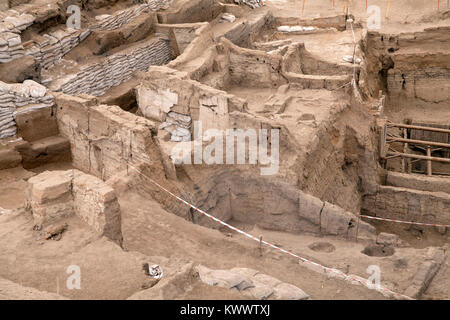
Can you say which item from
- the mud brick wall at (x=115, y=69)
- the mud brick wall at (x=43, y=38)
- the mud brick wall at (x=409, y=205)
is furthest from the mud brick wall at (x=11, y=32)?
the mud brick wall at (x=409, y=205)

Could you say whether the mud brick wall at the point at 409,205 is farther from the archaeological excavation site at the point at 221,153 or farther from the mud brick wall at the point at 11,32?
the mud brick wall at the point at 11,32

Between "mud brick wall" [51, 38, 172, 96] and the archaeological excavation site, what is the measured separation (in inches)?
1.9

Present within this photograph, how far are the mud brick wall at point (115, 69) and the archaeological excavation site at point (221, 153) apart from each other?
0.16 ft

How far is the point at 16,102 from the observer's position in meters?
13.0

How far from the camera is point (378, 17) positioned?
19875 millimetres

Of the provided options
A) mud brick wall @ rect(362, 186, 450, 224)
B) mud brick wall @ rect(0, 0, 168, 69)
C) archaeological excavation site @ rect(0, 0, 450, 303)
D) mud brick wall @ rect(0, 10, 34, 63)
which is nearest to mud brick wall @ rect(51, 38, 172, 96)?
archaeological excavation site @ rect(0, 0, 450, 303)

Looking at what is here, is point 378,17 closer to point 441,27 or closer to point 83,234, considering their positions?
point 441,27

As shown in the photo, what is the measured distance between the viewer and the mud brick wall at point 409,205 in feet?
40.4

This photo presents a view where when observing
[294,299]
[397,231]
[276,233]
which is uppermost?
[294,299]

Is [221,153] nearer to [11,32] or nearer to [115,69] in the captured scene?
[115,69]

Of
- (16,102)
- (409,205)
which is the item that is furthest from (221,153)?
(16,102)

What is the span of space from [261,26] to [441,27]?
17.7ft

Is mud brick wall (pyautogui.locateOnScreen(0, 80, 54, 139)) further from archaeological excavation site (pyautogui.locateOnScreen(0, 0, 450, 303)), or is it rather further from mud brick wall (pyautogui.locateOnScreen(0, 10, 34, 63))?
mud brick wall (pyautogui.locateOnScreen(0, 10, 34, 63))

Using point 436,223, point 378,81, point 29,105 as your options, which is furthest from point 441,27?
point 29,105
